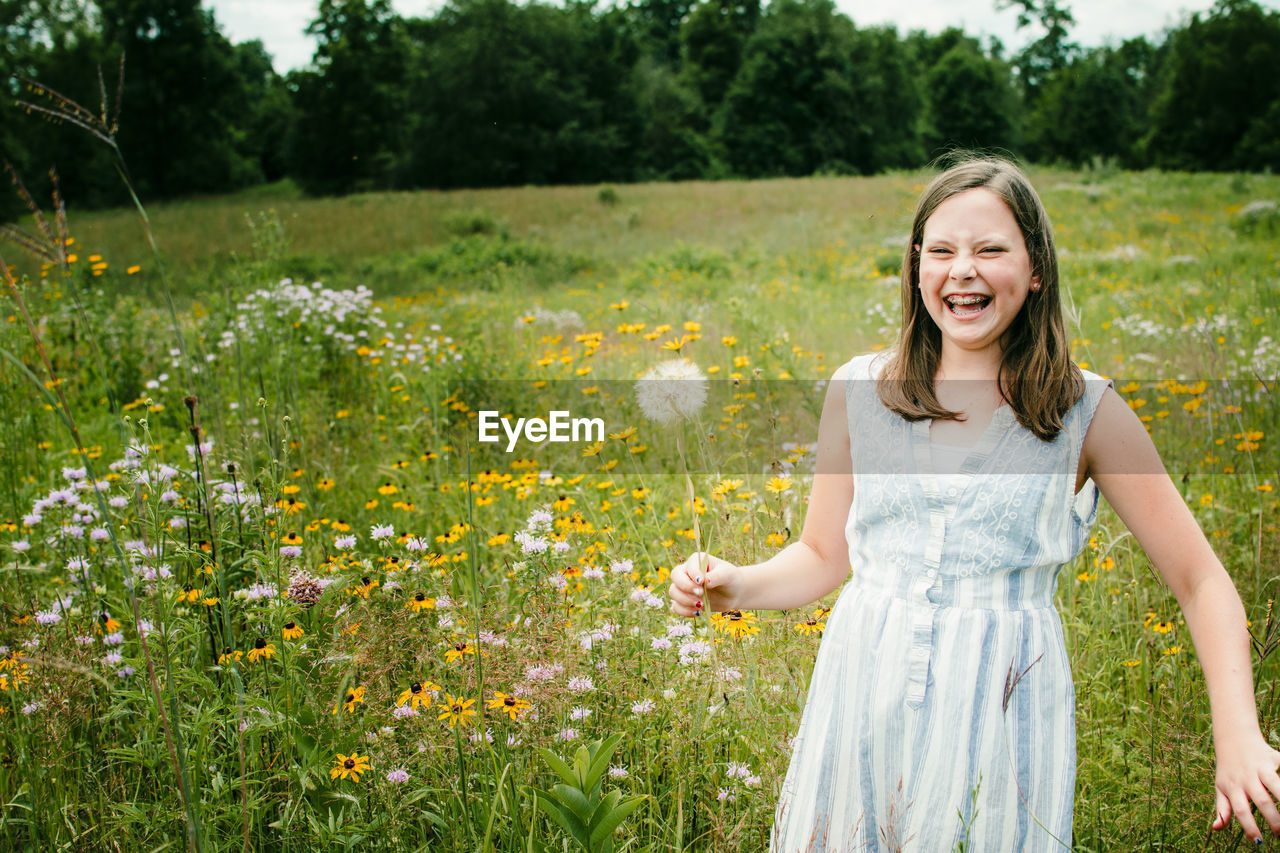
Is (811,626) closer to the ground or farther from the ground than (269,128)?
closer to the ground

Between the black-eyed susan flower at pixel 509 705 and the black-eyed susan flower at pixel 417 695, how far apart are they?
4.0 inches

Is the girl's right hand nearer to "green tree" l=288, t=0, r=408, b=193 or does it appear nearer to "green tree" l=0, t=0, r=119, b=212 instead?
"green tree" l=0, t=0, r=119, b=212

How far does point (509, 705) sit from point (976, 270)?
1.06m

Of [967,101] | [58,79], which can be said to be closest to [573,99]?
[58,79]

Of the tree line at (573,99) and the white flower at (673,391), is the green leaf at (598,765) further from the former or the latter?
the tree line at (573,99)

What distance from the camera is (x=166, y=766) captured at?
1626mm

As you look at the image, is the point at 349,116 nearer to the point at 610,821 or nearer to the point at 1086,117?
the point at 610,821

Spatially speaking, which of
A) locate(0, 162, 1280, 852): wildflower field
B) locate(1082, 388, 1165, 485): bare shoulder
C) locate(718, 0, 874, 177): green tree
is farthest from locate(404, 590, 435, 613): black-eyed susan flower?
locate(718, 0, 874, 177): green tree

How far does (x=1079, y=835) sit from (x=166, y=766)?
6.22 ft

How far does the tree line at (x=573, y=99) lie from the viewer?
3069 cm

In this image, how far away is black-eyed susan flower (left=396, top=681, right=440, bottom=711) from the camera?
1417 mm

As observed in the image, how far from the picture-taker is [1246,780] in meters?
0.97

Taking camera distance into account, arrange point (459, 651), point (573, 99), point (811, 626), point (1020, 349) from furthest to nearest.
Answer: point (573, 99), point (811, 626), point (459, 651), point (1020, 349)

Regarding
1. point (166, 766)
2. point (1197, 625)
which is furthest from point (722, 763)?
point (166, 766)
